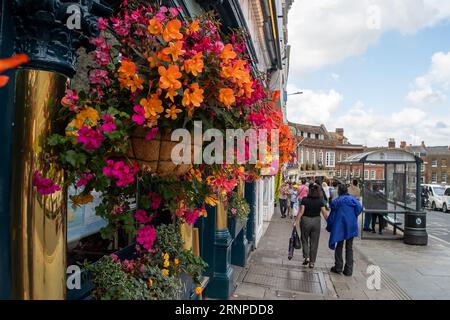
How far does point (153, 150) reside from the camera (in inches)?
78.8

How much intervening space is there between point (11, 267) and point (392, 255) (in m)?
9.22

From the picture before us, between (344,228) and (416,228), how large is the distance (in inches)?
180

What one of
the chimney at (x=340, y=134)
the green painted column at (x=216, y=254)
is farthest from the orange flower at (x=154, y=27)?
the chimney at (x=340, y=134)

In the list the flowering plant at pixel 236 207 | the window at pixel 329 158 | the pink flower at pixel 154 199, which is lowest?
the flowering plant at pixel 236 207

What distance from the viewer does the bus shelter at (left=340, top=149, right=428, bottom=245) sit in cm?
1050

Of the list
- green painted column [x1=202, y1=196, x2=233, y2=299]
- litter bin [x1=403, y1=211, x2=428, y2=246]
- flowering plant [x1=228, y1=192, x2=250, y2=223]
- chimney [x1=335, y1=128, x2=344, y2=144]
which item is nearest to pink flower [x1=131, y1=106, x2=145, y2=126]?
green painted column [x1=202, y1=196, x2=233, y2=299]

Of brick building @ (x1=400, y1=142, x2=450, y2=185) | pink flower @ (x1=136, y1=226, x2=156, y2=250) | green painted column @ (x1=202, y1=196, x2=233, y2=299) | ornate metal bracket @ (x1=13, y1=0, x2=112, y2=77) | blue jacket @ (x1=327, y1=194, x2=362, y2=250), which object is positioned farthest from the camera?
brick building @ (x1=400, y1=142, x2=450, y2=185)

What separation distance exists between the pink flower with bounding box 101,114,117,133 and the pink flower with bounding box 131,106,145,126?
10cm

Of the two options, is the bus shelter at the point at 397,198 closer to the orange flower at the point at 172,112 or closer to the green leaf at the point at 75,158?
the orange flower at the point at 172,112

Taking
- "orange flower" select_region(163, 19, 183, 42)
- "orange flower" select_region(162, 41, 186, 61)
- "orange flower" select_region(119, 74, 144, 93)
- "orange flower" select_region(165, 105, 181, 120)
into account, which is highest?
"orange flower" select_region(163, 19, 183, 42)

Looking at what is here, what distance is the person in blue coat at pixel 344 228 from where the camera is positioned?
7.18m

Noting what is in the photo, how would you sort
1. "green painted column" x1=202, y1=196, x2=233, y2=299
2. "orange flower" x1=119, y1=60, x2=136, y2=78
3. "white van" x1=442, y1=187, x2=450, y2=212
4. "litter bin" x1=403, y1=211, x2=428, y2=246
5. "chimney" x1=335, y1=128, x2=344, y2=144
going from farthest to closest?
"chimney" x1=335, y1=128, x2=344, y2=144 < "white van" x1=442, y1=187, x2=450, y2=212 < "litter bin" x1=403, y1=211, x2=428, y2=246 < "green painted column" x1=202, y1=196, x2=233, y2=299 < "orange flower" x1=119, y1=60, x2=136, y2=78

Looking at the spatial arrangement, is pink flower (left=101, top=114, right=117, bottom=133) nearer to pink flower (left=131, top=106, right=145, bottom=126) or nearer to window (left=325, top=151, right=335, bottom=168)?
pink flower (left=131, top=106, right=145, bottom=126)
